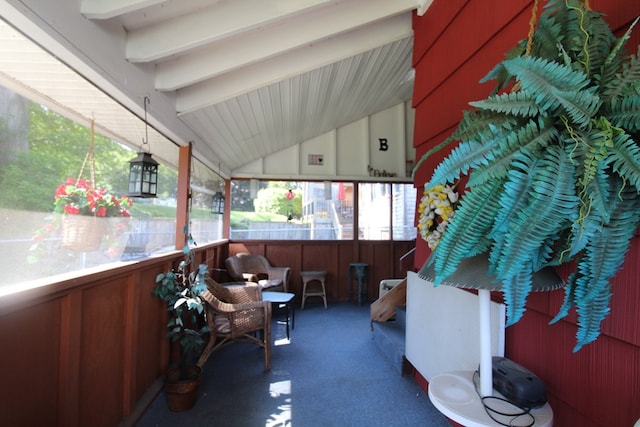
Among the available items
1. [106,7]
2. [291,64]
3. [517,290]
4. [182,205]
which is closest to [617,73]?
[517,290]

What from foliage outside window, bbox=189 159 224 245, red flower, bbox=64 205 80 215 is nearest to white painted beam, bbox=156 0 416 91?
red flower, bbox=64 205 80 215

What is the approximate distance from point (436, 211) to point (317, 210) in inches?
153

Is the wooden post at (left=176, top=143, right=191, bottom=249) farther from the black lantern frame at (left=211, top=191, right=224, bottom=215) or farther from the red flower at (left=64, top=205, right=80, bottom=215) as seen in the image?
the black lantern frame at (left=211, top=191, right=224, bottom=215)

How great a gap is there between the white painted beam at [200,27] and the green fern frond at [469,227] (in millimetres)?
1698

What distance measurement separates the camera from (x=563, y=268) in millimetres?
1019

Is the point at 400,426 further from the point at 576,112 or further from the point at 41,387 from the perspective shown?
the point at 576,112

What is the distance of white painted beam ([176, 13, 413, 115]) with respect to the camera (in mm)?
2389

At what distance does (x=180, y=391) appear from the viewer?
200cm

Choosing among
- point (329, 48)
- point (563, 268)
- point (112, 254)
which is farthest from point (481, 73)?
point (112, 254)

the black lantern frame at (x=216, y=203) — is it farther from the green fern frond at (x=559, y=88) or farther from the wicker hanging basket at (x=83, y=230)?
the green fern frond at (x=559, y=88)

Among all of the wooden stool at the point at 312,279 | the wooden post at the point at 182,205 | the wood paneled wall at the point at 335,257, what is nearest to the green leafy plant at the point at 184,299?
the wooden post at the point at 182,205

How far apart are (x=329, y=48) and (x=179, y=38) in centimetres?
135

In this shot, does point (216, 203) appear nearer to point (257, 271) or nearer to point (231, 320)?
point (257, 271)

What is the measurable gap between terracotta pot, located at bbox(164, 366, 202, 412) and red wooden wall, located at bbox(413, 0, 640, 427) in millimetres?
1883
